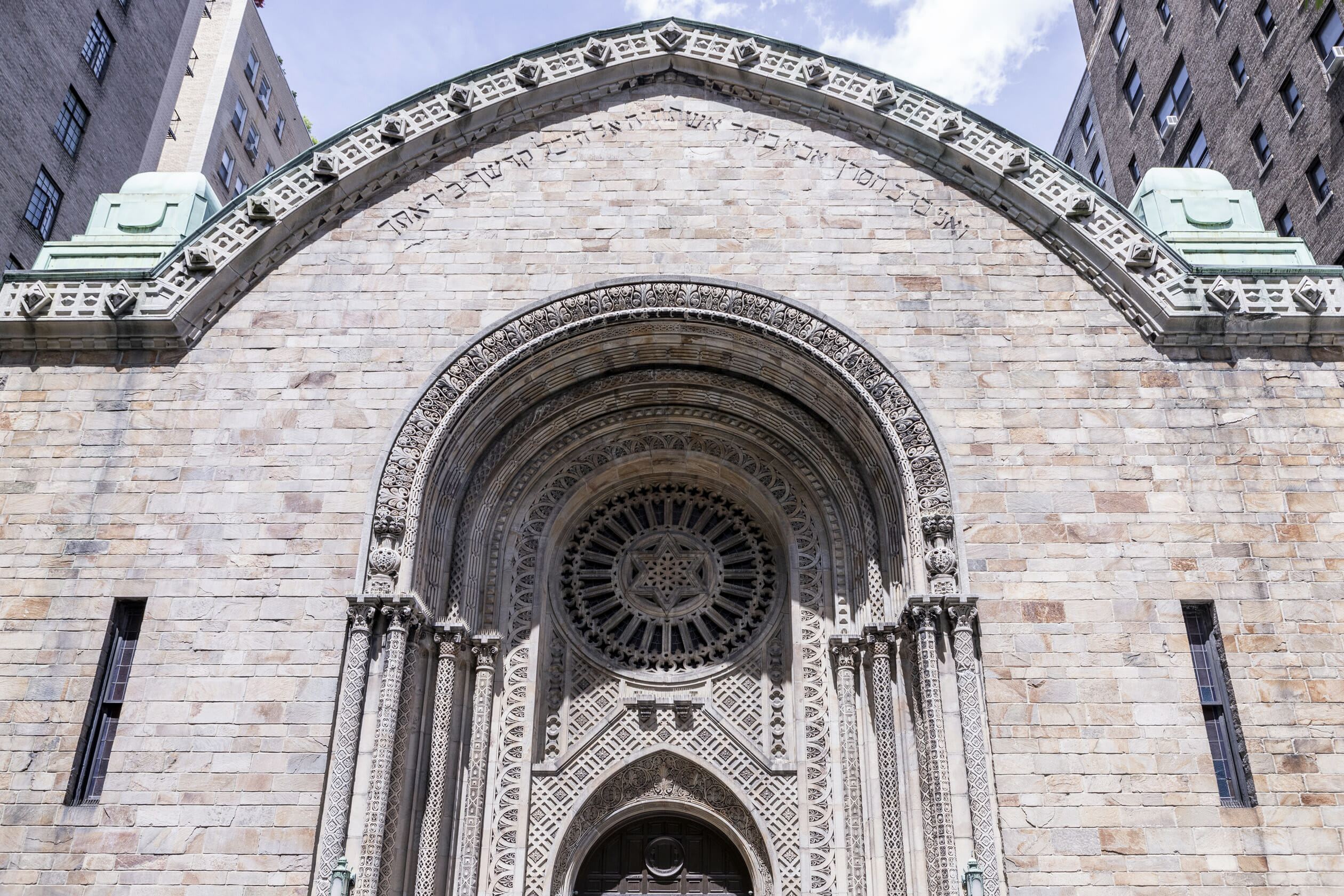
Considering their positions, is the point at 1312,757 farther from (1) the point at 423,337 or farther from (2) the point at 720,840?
(1) the point at 423,337

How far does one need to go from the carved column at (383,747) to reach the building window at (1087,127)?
29.2 metres

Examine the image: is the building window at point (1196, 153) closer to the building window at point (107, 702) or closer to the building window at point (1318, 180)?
the building window at point (1318, 180)

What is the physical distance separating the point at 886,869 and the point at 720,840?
7.20 feet

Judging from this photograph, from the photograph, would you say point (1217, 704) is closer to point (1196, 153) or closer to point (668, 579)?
→ point (668, 579)

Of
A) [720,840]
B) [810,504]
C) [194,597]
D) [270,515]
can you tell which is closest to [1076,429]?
[810,504]

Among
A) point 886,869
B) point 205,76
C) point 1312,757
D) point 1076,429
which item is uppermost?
point 205,76

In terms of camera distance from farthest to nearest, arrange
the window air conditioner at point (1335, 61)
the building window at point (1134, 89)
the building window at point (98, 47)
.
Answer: the building window at point (1134, 89)
the building window at point (98, 47)
the window air conditioner at point (1335, 61)

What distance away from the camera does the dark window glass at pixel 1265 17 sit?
2180 cm

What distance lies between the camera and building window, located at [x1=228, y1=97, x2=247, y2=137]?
33.7 m

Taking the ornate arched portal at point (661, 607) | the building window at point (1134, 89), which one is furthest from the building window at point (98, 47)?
the building window at point (1134, 89)

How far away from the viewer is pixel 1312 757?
10.1 metres

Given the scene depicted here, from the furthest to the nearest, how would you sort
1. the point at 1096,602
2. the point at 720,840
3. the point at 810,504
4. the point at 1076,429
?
the point at 810,504 → the point at 720,840 → the point at 1076,429 → the point at 1096,602

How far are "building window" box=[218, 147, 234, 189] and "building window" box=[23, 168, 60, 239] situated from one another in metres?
11.4

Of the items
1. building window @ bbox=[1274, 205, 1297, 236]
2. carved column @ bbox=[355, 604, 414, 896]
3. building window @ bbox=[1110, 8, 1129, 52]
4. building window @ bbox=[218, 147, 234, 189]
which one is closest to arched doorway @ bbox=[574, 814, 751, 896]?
carved column @ bbox=[355, 604, 414, 896]
